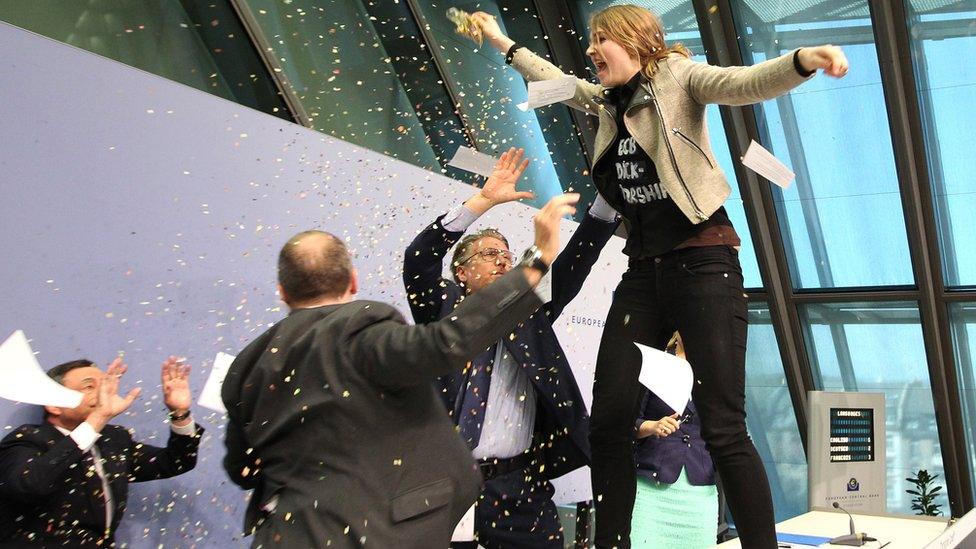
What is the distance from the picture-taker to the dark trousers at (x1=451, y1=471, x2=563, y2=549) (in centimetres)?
255

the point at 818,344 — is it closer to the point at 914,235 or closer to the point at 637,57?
the point at 914,235

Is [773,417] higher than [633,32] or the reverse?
Result: the reverse

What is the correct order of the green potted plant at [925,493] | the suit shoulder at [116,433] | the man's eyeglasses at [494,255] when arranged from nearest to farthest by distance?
the suit shoulder at [116,433] < the man's eyeglasses at [494,255] < the green potted plant at [925,493]

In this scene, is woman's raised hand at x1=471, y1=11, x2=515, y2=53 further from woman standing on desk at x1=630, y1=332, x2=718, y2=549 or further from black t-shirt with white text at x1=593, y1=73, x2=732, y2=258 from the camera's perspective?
woman standing on desk at x1=630, y1=332, x2=718, y2=549

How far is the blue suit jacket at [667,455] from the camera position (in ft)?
11.2

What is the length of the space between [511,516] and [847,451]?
2.08 m

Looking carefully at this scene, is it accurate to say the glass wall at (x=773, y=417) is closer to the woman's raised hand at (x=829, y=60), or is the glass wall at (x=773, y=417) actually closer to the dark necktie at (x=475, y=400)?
the dark necktie at (x=475, y=400)

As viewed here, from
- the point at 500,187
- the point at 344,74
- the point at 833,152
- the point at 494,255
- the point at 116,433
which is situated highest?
the point at 833,152

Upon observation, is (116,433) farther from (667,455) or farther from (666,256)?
(667,455)

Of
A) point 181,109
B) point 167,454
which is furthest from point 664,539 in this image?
point 181,109

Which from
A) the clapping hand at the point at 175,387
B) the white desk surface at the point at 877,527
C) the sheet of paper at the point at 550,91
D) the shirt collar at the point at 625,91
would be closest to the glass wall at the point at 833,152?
the white desk surface at the point at 877,527

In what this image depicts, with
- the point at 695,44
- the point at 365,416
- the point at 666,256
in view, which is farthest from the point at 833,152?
the point at 365,416

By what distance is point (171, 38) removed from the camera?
339cm

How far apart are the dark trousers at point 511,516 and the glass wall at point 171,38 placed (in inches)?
73.7
